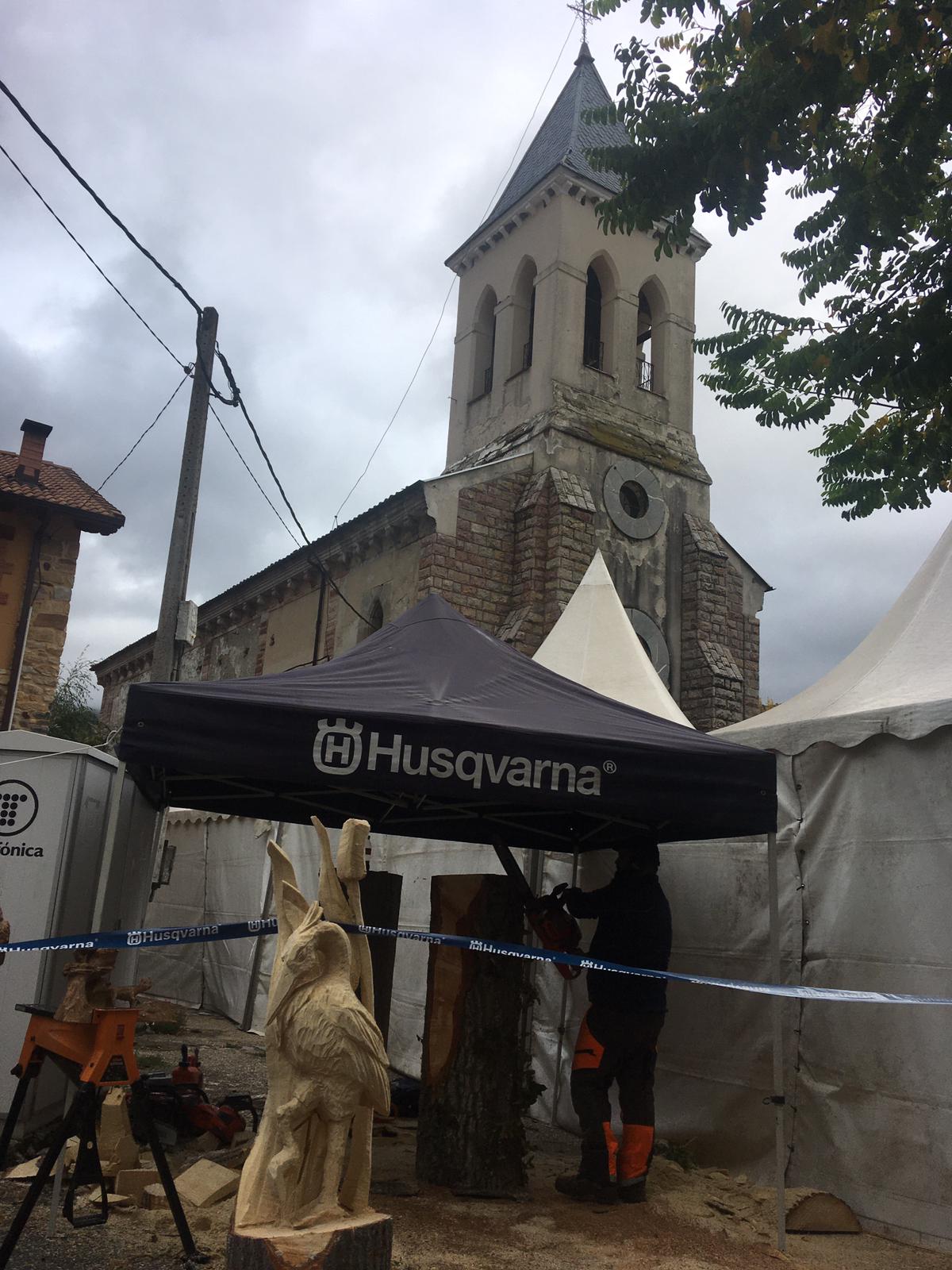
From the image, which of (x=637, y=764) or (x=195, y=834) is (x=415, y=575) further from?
(x=637, y=764)

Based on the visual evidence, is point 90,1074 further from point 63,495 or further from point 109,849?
point 63,495

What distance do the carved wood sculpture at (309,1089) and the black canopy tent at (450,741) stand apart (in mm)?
1153

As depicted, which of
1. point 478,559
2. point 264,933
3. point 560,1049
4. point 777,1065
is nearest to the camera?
point 264,933

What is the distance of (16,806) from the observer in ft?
20.3

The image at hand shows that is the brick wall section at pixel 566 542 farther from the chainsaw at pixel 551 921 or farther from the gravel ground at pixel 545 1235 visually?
the gravel ground at pixel 545 1235

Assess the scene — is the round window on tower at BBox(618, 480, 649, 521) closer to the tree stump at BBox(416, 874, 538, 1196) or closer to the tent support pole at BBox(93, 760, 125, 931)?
the tree stump at BBox(416, 874, 538, 1196)

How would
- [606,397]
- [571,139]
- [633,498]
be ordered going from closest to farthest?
[633,498], [606,397], [571,139]

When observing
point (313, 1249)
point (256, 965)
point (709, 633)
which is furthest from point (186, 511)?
point (709, 633)

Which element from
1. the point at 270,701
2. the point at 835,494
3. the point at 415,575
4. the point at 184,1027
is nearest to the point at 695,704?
the point at 415,575

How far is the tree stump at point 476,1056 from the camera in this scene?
210 inches

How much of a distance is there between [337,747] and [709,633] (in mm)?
13712

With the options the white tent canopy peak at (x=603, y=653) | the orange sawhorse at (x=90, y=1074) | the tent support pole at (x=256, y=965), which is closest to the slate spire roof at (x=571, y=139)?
the white tent canopy peak at (x=603, y=653)

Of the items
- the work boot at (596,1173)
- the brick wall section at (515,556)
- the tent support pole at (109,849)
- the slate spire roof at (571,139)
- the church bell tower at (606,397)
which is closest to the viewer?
the tent support pole at (109,849)

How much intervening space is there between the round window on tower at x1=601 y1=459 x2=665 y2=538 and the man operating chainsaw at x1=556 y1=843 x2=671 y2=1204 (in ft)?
40.1
